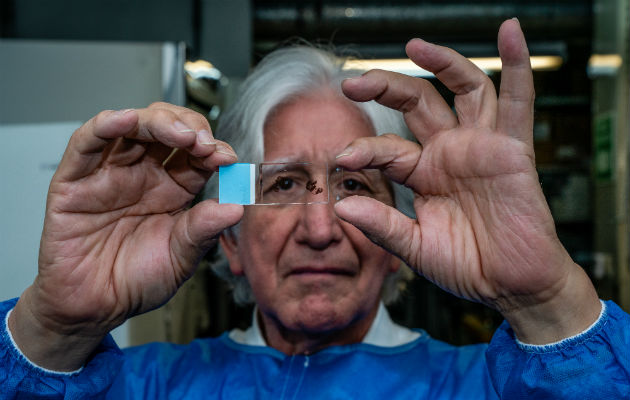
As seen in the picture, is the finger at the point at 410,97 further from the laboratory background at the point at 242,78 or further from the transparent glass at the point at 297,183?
the laboratory background at the point at 242,78

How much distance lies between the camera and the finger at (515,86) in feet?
2.55

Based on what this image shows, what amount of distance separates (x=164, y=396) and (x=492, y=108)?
3.30 ft

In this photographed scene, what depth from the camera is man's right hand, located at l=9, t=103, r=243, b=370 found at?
0.85m

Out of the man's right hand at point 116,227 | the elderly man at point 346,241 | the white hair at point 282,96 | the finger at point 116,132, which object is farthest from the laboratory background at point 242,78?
the finger at point 116,132

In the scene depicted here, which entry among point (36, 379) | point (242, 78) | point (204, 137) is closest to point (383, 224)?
point (204, 137)

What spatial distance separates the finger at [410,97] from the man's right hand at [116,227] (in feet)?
0.88

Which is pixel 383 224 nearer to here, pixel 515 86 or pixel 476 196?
pixel 476 196

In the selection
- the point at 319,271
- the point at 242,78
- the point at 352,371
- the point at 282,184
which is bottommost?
the point at 352,371

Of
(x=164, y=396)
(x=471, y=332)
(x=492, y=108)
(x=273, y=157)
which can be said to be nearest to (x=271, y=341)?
(x=164, y=396)

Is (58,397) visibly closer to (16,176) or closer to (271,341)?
(271,341)

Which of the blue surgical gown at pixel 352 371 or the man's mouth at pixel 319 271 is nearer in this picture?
the blue surgical gown at pixel 352 371

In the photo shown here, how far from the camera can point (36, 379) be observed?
92 centimetres

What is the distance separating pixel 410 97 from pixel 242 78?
1713 millimetres

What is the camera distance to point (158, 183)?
1.00 metres
